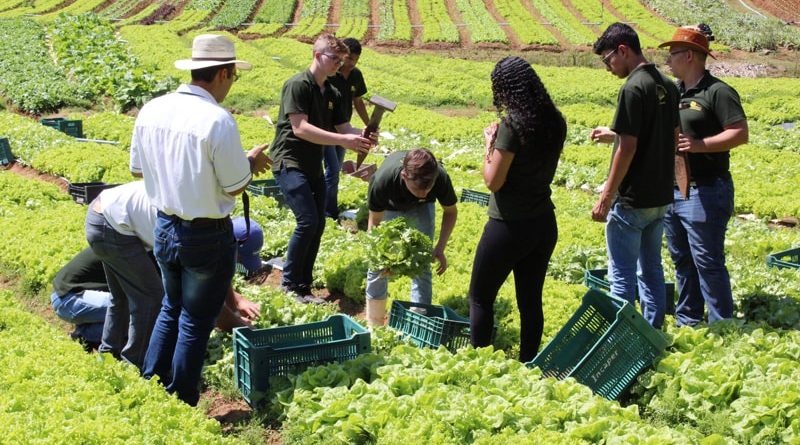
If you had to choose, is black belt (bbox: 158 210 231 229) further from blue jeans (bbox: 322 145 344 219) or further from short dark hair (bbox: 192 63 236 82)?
blue jeans (bbox: 322 145 344 219)

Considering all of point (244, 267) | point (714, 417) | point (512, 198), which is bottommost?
point (244, 267)

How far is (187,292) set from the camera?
503 cm

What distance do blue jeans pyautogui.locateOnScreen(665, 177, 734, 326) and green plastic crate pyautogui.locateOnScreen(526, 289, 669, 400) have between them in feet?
3.61

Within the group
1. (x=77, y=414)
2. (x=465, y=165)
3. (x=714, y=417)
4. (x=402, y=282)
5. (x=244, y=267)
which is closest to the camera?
(x=77, y=414)

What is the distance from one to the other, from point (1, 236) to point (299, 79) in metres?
4.09

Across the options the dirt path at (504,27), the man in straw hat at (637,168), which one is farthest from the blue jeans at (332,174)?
the dirt path at (504,27)

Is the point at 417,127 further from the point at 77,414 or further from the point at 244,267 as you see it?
the point at 77,414

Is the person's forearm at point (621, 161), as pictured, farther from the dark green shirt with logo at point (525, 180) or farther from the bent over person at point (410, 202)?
the bent over person at point (410, 202)

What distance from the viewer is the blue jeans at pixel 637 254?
597cm

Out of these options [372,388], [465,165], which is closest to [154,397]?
[372,388]

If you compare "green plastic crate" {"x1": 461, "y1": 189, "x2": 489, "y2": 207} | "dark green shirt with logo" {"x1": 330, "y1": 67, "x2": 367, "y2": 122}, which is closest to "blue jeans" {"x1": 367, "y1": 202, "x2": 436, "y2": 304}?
"dark green shirt with logo" {"x1": 330, "y1": 67, "x2": 367, "y2": 122}

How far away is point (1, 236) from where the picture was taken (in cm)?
891

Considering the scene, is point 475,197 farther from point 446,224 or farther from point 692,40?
point 692,40

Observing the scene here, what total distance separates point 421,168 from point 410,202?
76 centimetres
